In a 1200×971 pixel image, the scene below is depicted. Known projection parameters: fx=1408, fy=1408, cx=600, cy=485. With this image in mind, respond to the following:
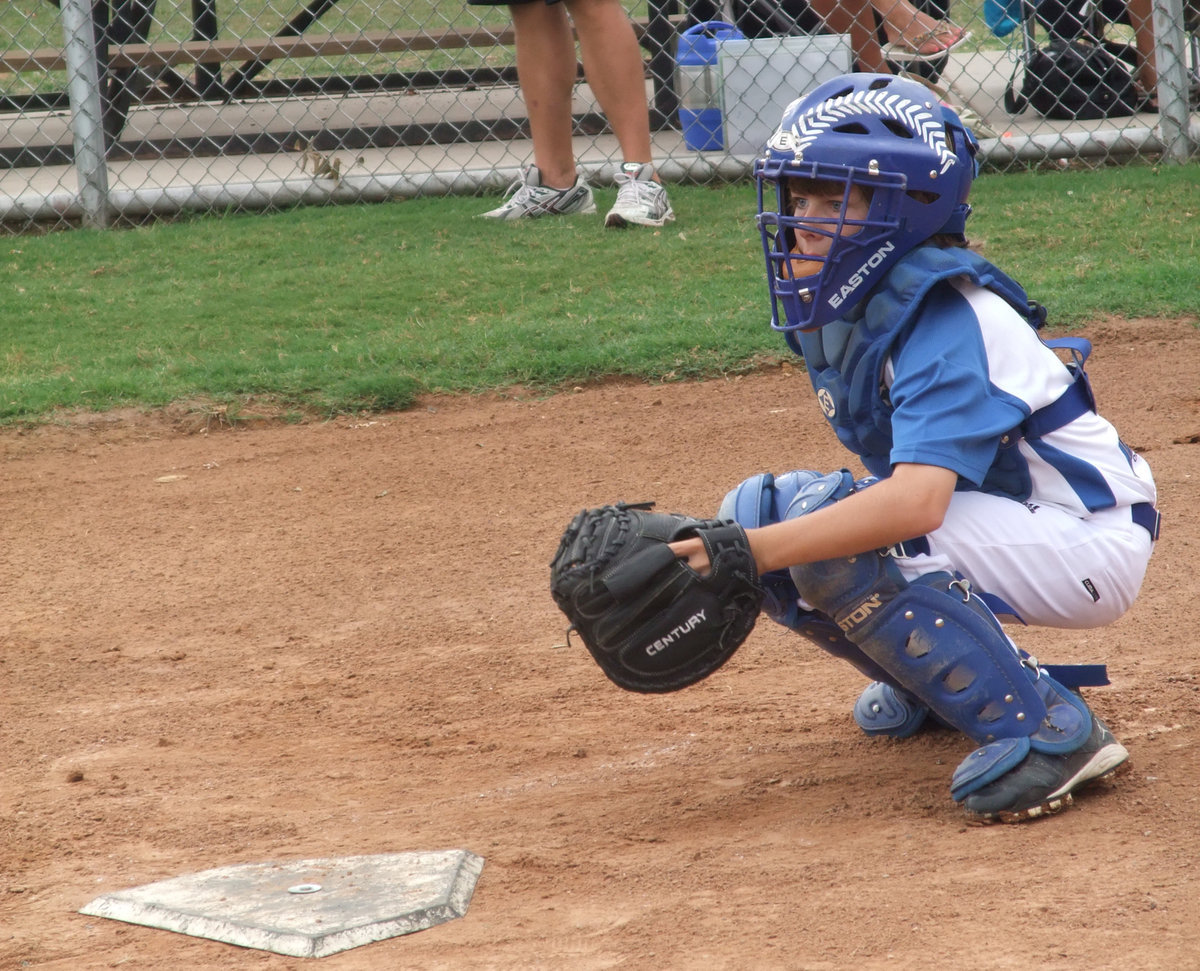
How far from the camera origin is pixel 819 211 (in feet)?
7.02

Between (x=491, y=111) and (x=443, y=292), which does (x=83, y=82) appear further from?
(x=491, y=111)

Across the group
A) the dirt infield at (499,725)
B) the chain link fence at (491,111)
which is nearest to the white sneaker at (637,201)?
the chain link fence at (491,111)

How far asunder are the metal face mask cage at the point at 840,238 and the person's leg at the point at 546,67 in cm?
412

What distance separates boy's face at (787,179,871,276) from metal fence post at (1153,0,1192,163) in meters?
5.04

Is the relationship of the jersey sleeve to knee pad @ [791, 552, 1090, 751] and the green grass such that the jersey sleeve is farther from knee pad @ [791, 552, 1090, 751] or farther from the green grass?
the green grass

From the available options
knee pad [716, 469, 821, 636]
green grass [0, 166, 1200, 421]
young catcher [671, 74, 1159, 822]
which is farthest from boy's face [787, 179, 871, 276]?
green grass [0, 166, 1200, 421]

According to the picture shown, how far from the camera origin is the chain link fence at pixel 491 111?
676cm

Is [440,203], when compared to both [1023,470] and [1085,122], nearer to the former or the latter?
[1085,122]

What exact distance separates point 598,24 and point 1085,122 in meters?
3.19

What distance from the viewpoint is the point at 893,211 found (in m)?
2.07

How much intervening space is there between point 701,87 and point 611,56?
159cm

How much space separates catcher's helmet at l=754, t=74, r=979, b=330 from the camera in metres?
2.06

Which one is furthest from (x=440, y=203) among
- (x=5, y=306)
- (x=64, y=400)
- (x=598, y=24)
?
(x=64, y=400)

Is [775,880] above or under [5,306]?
above
